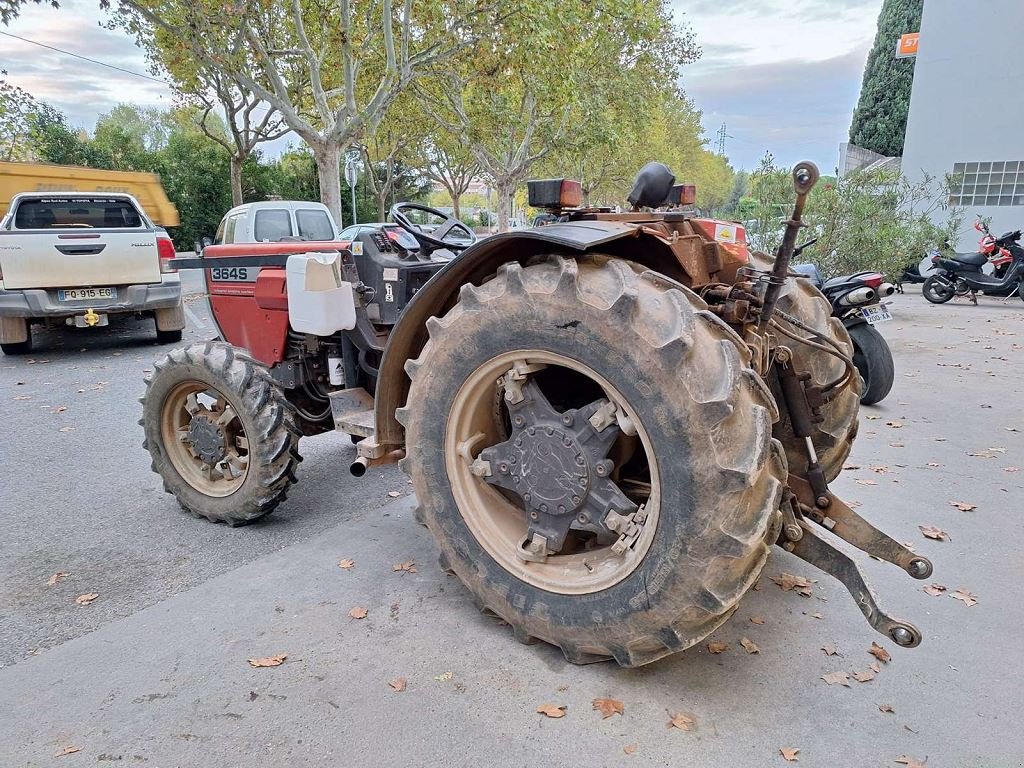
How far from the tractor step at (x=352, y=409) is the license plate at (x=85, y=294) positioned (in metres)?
6.77

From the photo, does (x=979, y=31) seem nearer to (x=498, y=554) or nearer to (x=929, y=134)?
(x=929, y=134)

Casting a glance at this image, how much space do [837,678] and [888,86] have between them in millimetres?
36126

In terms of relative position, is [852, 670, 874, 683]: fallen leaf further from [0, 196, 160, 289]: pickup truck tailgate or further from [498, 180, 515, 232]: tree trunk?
[498, 180, 515, 232]: tree trunk

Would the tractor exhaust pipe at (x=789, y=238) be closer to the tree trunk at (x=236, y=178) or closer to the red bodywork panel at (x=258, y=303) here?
the red bodywork panel at (x=258, y=303)

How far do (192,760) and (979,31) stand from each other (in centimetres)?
2233

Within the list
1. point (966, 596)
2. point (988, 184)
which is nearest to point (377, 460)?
point (966, 596)

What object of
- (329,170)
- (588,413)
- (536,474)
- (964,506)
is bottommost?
(964,506)

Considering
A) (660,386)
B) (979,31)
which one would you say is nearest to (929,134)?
(979,31)

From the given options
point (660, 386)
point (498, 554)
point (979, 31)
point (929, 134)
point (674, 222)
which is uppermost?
point (979, 31)

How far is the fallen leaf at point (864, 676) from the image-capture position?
8.04 feet

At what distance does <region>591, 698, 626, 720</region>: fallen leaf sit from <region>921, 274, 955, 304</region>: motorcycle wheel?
14174mm

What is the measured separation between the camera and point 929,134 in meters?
18.0

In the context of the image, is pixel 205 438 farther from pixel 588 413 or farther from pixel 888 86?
pixel 888 86

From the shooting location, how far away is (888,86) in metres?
30.8
